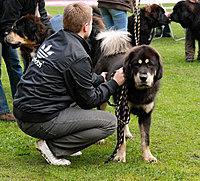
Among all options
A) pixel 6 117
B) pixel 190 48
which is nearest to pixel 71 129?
pixel 6 117

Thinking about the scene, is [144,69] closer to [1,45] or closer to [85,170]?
[85,170]

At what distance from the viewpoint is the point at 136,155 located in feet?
12.4

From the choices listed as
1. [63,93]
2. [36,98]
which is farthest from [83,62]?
[36,98]

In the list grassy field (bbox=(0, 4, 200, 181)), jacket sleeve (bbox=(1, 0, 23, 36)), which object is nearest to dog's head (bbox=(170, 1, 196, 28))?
grassy field (bbox=(0, 4, 200, 181))

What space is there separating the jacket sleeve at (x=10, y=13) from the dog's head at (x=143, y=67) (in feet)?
7.09

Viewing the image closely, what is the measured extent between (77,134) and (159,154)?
1.06m

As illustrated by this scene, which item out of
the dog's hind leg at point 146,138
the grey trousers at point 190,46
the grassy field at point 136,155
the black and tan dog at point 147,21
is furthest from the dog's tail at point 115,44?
the grey trousers at point 190,46

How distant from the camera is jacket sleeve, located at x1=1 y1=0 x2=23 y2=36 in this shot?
4625 mm

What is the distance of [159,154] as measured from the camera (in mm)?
3754

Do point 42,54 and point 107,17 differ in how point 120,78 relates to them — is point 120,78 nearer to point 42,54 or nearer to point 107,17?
point 42,54

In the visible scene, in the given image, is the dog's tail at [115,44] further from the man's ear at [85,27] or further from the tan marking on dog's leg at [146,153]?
the tan marking on dog's leg at [146,153]

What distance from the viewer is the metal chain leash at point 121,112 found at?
3.50 meters

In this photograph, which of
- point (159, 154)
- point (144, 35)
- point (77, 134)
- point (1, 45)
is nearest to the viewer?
point (77, 134)

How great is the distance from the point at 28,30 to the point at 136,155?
8.99ft
